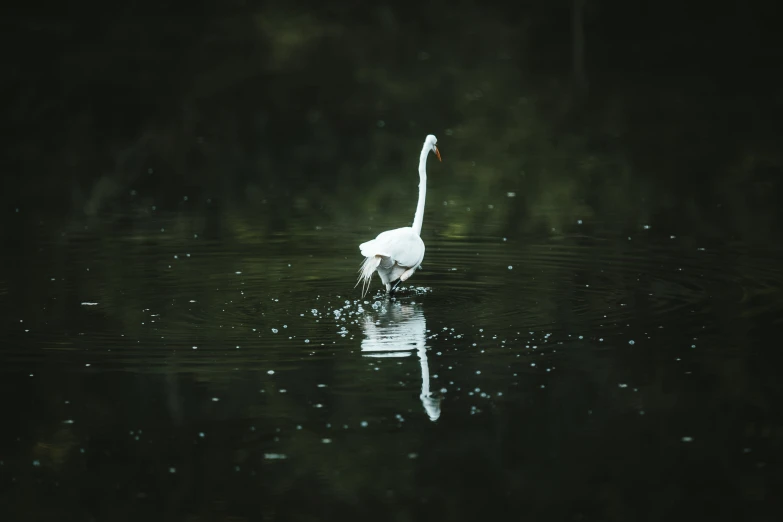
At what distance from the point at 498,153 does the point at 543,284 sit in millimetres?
10542

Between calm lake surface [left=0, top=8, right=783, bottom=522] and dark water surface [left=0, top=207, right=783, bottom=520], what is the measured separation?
0.03m

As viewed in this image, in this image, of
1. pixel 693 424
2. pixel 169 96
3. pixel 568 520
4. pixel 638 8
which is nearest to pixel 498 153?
pixel 169 96

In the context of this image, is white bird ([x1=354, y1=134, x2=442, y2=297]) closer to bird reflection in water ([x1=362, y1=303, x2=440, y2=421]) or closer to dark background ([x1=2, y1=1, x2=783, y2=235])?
bird reflection in water ([x1=362, y1=303, x2=440, y2=421])

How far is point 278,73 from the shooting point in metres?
33.0

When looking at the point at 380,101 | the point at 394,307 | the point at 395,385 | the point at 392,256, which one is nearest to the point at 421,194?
the point at 392,256

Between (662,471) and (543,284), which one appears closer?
(662,471)

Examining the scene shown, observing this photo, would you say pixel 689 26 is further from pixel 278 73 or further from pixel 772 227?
pixel 772 227

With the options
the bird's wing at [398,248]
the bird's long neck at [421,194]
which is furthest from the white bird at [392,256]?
the bird's long neck at [421,194]

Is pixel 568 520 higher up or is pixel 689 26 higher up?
pixel 689 26

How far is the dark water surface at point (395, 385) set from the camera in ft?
24.2

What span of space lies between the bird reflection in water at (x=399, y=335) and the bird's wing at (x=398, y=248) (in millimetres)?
467

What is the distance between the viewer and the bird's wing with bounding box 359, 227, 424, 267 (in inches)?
475

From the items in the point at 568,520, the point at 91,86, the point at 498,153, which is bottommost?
the point at 568,520

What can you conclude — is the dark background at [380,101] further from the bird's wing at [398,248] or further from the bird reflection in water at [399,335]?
the bird reflection in water at [399,335]
